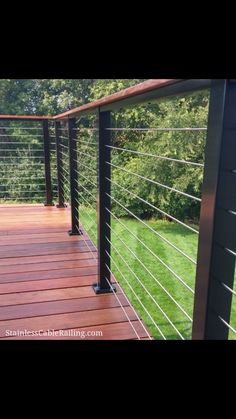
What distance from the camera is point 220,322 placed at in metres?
0.79

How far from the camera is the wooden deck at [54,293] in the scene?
5.01 ft

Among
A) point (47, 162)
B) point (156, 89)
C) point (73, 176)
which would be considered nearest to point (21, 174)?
point (47, 162)

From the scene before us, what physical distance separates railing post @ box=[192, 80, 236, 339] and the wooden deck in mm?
754

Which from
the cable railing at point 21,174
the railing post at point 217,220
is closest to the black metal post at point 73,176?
A: the cable railing at point 21,174

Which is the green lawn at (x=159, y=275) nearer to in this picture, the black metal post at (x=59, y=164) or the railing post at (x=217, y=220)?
the black metal post at (x=59, y=164)

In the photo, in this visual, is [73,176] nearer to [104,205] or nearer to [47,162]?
[104,205]

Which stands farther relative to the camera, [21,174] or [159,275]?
[21,174]

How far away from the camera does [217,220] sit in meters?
0.71

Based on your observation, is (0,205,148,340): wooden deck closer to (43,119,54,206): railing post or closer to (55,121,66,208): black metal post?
(55,121,66,208): black metal post

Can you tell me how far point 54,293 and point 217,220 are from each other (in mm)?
1321
